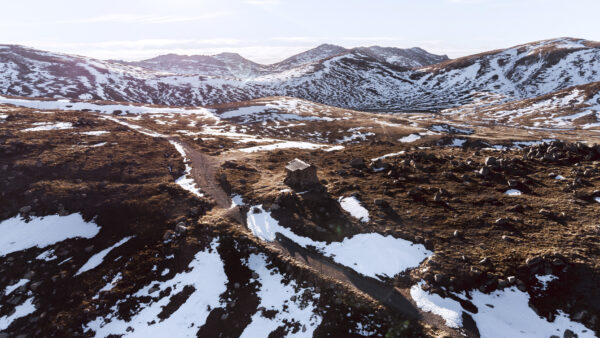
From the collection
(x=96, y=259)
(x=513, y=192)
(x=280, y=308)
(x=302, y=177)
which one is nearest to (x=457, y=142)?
(x=513, y=192)

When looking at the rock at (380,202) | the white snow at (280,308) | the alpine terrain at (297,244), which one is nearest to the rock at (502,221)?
the alpine terrain at (297,244)

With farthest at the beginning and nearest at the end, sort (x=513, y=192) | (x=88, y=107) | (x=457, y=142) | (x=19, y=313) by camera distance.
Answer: (x=88, y=107), (x=457, y=142), (x=513, y=192), (x=19, y=313)

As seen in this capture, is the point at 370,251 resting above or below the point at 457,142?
above

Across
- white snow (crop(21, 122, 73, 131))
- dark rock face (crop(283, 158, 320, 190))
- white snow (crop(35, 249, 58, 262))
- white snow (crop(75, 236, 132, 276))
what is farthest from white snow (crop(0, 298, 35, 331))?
white snow (crop(21, 122, 73, 131))

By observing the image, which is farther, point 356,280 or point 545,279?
point 356,280

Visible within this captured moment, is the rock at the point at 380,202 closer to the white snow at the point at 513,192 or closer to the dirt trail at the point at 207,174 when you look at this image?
the white snow at the point at 513,192

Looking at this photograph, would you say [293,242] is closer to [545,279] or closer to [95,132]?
[545,279]

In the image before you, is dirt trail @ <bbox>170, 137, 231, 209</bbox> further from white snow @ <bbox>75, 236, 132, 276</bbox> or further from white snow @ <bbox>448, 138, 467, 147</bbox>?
white snow @ <bbox>448, 138, 467, 147</bbox>
